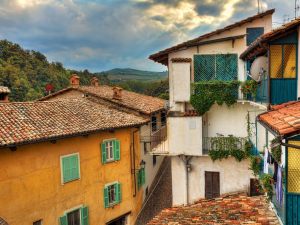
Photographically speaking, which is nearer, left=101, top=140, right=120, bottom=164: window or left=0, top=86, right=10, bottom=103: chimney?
left=101, top=140, right=120, bottom=164: window

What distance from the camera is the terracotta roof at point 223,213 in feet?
37.4

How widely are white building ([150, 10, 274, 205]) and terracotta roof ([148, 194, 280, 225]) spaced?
487 centimetres

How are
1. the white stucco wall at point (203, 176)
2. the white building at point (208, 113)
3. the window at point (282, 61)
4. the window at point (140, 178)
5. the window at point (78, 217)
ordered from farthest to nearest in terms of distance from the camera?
the window at point (140, 178) → the white stucco wall at point (203, 176) → the white building at point (208, 113) → the window at point (78, 217) → the window at point (282, 61)

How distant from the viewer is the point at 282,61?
513 inches

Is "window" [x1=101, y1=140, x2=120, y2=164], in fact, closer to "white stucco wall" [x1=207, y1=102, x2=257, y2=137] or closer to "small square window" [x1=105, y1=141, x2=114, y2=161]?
"small square window" [x1=105, y1=141, x2=114, y2=161]

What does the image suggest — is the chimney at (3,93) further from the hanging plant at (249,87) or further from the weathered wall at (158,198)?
the hanging plant at (249,87)

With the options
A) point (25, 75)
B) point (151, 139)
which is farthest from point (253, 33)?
point (25, 75)

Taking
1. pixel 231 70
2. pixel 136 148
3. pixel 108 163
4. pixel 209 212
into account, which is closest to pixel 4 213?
pixel 108 163

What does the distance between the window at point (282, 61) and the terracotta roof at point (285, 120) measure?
71.6 inches

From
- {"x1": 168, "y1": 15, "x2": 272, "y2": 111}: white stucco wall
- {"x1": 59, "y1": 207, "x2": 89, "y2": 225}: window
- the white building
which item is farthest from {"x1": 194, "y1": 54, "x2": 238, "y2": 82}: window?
{"x1": 59, "y1": 207, "x2": 89, "y2": 225}: window

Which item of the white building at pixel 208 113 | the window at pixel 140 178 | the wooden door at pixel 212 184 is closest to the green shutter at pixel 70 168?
the white building at pixel 208 113

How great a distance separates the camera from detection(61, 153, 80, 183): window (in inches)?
690

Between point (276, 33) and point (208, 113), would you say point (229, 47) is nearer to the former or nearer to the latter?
point (208, 113)

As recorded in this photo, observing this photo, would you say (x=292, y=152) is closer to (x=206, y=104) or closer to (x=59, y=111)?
(x=206, y=104)
